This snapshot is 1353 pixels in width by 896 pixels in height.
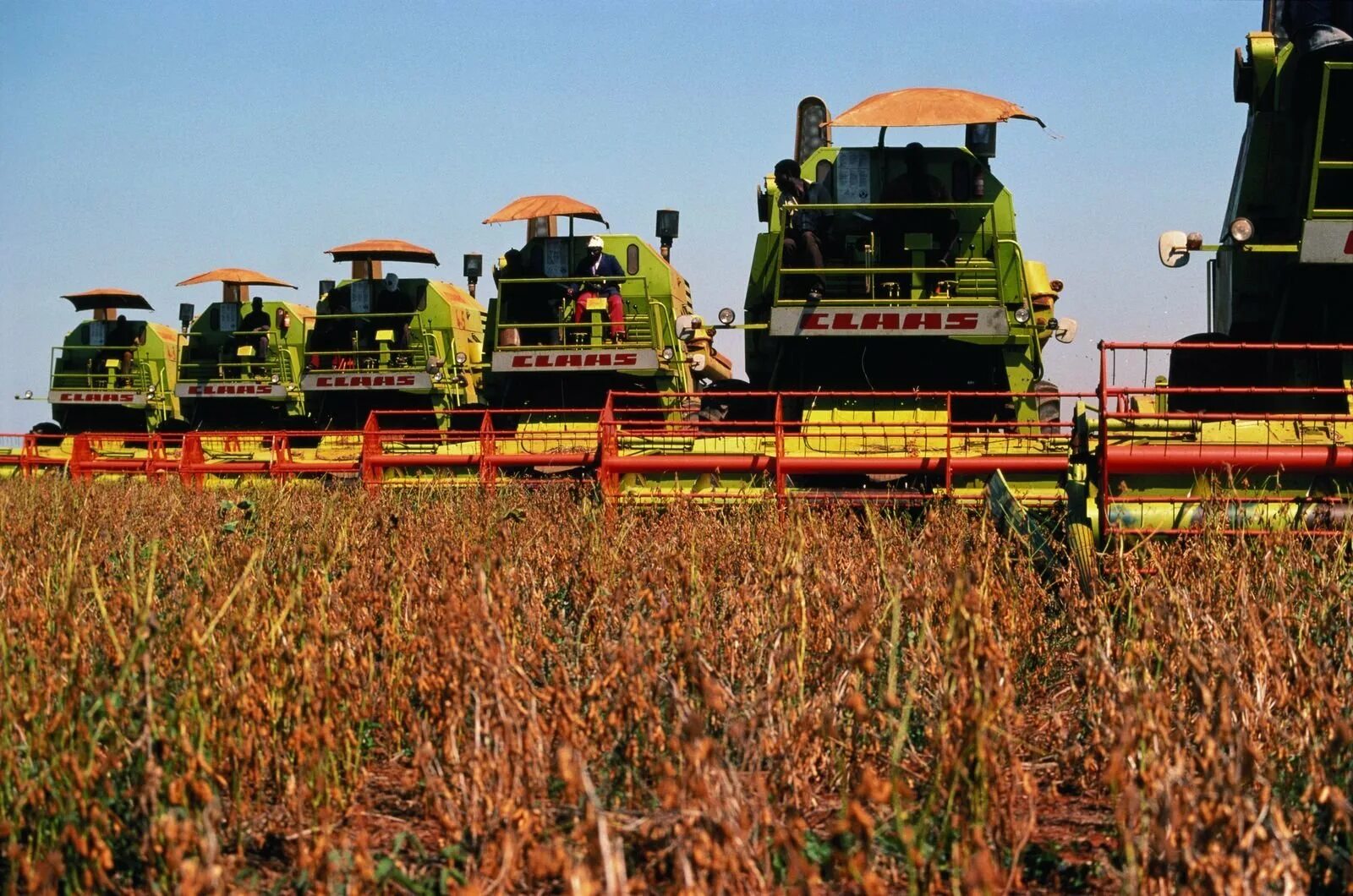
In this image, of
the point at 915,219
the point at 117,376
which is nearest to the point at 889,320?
the point at 915,219

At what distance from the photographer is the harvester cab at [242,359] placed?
20.8 metres

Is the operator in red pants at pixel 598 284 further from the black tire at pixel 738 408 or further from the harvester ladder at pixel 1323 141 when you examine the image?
the harvester ladder at pixel 1323 141

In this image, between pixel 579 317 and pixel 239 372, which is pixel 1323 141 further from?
pixel 239 372

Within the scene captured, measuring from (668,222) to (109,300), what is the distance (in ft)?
38.9

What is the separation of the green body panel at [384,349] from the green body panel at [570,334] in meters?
3.22

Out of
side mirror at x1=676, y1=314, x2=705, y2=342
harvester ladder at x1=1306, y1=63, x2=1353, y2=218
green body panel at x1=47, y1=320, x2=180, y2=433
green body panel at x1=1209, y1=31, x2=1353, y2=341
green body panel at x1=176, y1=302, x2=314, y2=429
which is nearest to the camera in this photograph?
harvester ladder at x1=1306, y1=63, x2=1353, y2=218

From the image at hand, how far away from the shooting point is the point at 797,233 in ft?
35.8

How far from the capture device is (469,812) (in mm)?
2977

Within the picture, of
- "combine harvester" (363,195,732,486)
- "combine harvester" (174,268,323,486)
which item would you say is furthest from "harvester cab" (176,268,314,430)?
"combine harvester" (363,195,732,486)

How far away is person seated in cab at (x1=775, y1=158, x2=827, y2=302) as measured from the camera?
35.2ft

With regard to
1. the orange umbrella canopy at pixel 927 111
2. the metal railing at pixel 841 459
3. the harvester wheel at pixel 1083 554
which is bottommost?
the harvester wheel at pixel 1083 554

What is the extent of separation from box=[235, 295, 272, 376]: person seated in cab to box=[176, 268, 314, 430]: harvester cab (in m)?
0.01

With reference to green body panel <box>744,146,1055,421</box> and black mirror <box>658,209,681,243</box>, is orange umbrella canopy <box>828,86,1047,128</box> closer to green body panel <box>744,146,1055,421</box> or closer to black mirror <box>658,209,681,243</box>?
green body panel <box>744,146,1055,421</box>

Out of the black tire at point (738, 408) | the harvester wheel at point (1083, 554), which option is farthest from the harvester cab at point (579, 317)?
→ the harvester wheel at point (1083, 554)
